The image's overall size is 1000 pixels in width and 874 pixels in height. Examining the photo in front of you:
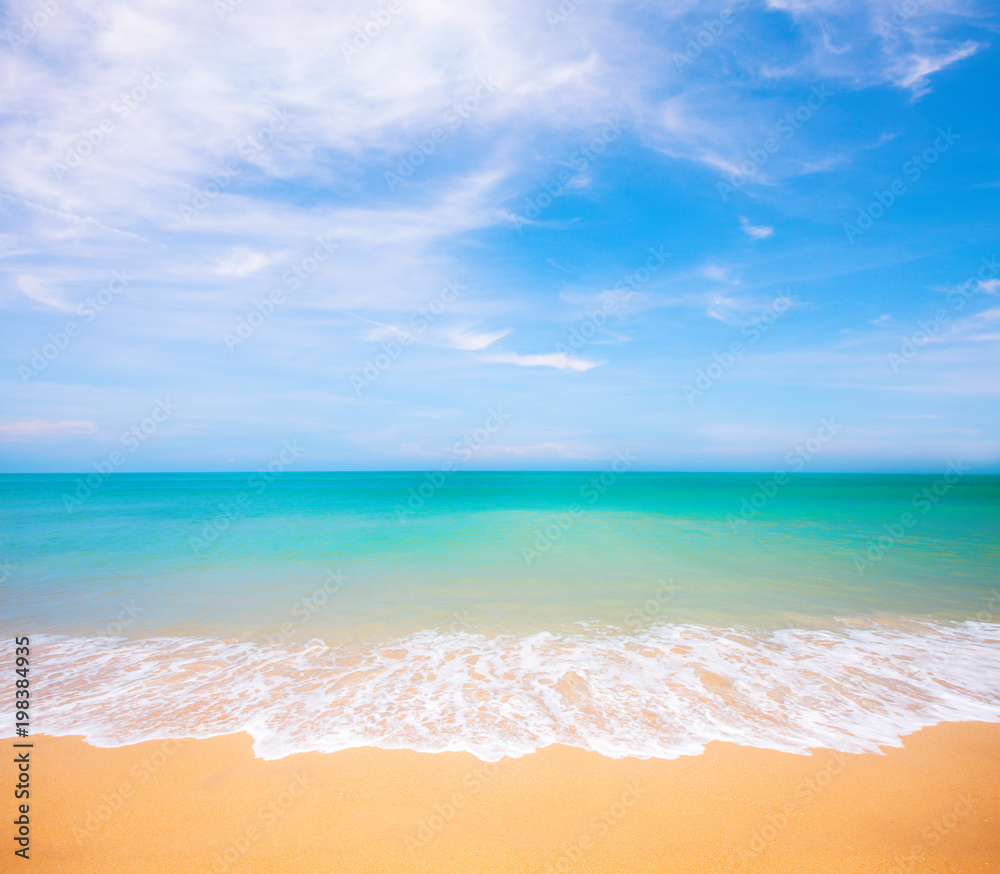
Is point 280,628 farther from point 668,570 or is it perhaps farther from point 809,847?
point 668,570

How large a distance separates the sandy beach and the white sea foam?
0.32 metres

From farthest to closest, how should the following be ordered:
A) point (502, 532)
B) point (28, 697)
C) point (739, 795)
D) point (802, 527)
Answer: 1. point (802, 527)
2. point (502, 532)
3. point (28, 697)
4. point (739, 795)

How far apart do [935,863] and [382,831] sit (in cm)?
460

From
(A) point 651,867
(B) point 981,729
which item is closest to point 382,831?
(A) point 651,867

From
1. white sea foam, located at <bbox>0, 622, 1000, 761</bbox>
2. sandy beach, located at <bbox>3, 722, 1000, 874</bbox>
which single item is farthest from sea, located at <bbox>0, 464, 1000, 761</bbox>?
sandy beach, located at <bbox>3, 722, 1000, 874</bbox>

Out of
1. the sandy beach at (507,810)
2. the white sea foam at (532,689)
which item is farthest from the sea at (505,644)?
the sandy beach at (507,810)

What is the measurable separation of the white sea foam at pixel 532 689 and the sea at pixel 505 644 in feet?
0.12

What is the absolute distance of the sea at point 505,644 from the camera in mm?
5523

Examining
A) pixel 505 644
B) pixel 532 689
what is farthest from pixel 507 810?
pixel 505 644

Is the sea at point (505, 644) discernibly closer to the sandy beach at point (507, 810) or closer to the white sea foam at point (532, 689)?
the white sea foam at point (532, 689)

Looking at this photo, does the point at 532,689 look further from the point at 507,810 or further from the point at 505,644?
the point at 507,810

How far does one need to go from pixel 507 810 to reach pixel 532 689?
2.27 m

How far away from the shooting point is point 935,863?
3.60 m

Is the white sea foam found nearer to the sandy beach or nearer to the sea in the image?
the sea
